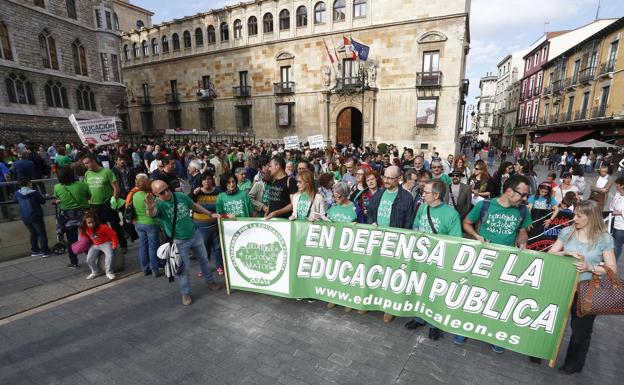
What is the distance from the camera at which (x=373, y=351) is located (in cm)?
330

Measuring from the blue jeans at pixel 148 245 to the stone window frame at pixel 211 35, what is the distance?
1160 inches

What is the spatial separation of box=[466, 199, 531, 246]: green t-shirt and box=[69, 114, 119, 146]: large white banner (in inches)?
477

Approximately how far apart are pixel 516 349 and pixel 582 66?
110 ft

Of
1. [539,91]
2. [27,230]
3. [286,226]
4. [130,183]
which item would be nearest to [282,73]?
[130,183]

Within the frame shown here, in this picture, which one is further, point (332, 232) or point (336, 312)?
point (336, 312)

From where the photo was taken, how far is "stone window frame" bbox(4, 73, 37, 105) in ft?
57.6

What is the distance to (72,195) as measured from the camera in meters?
5.38

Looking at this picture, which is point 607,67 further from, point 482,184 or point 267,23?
point 267,23

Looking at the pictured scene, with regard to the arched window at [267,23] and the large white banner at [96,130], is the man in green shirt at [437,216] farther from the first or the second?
the arched window at [267,23]

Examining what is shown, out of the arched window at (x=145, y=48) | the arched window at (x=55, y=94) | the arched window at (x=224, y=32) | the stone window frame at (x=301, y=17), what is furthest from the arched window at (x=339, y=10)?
the arched window at (x=145, y=48)

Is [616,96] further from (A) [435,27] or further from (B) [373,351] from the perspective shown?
(B) [373,351]

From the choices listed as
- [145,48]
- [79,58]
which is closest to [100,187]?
[79,58]

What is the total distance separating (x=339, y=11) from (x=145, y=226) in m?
24.5

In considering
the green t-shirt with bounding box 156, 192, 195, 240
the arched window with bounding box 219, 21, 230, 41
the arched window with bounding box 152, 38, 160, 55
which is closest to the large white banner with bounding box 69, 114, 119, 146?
the green t-shirt with bounding box 156, 192, 195, 240
